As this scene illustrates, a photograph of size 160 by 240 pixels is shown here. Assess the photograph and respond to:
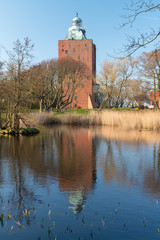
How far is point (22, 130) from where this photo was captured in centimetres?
1744

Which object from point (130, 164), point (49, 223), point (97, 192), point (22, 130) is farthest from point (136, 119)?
point (49, 223)

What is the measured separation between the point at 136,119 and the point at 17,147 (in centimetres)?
1152

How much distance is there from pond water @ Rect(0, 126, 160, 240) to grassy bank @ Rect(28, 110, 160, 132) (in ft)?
34.8

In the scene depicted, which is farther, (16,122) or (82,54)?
(82,54)

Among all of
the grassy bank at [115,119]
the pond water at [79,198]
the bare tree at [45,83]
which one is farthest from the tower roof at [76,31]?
the pond water at [79,198]

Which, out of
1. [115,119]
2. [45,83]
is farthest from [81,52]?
[115,119]

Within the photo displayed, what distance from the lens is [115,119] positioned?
23.1m

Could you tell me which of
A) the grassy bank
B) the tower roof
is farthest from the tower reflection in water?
the tower roof

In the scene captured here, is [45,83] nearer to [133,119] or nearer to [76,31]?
[133,119]

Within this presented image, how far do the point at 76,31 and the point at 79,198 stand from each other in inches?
2499

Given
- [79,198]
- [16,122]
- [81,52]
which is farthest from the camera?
[81,52]

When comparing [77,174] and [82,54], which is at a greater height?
[82,54]

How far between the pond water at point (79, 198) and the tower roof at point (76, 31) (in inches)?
2280

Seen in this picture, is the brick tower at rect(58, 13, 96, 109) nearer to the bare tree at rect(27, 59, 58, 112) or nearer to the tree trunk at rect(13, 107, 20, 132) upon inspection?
the bare tree at rect(27, 59, 58, 112)
